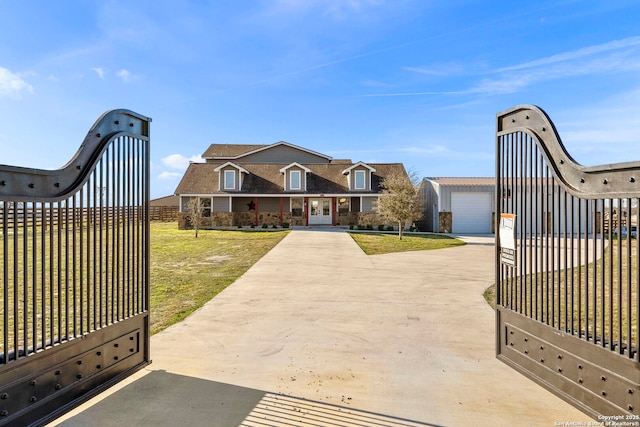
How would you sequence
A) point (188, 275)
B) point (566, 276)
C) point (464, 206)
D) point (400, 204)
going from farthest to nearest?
point (464, 206) → point (400, 204) → point (188, 275) → point (566, 276)

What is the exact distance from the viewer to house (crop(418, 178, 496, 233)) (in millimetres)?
22453

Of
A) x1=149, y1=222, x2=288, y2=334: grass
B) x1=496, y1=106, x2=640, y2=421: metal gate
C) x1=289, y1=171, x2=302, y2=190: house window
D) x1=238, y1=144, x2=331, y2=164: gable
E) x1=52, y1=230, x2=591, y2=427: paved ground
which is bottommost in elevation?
x1=52, y1=230, x2=591, y2=427: paved ground

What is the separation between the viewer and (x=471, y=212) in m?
22.9

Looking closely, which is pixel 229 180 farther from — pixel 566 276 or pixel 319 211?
pixel 566 276

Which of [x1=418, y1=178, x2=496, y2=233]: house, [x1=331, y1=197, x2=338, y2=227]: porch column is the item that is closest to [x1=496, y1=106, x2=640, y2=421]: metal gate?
[x1=418, y1=178, x2=496, y2=233]: house

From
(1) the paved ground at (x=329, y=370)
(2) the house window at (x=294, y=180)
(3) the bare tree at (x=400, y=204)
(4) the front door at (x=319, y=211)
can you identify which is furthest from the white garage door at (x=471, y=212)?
(1) the paved ground at (x=329, y=370)

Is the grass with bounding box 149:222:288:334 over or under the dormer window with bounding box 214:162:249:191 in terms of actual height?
under

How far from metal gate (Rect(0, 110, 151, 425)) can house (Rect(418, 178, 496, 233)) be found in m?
21.1

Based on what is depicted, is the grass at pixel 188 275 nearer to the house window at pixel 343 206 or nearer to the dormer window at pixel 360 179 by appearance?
the house window at pixel 343 206

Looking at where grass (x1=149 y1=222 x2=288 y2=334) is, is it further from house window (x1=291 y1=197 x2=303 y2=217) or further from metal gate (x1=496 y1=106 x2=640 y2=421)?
house window (x1=291 y1=197 x2=303 y2=217)

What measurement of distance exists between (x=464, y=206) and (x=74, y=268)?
896 inches

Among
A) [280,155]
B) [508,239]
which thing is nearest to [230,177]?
[280,155]

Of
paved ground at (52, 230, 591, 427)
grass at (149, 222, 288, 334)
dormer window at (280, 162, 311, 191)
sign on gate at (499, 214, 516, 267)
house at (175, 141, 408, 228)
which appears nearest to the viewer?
paved ground at (52, 230, 591, 427)

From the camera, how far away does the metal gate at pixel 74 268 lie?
2.42 meters
